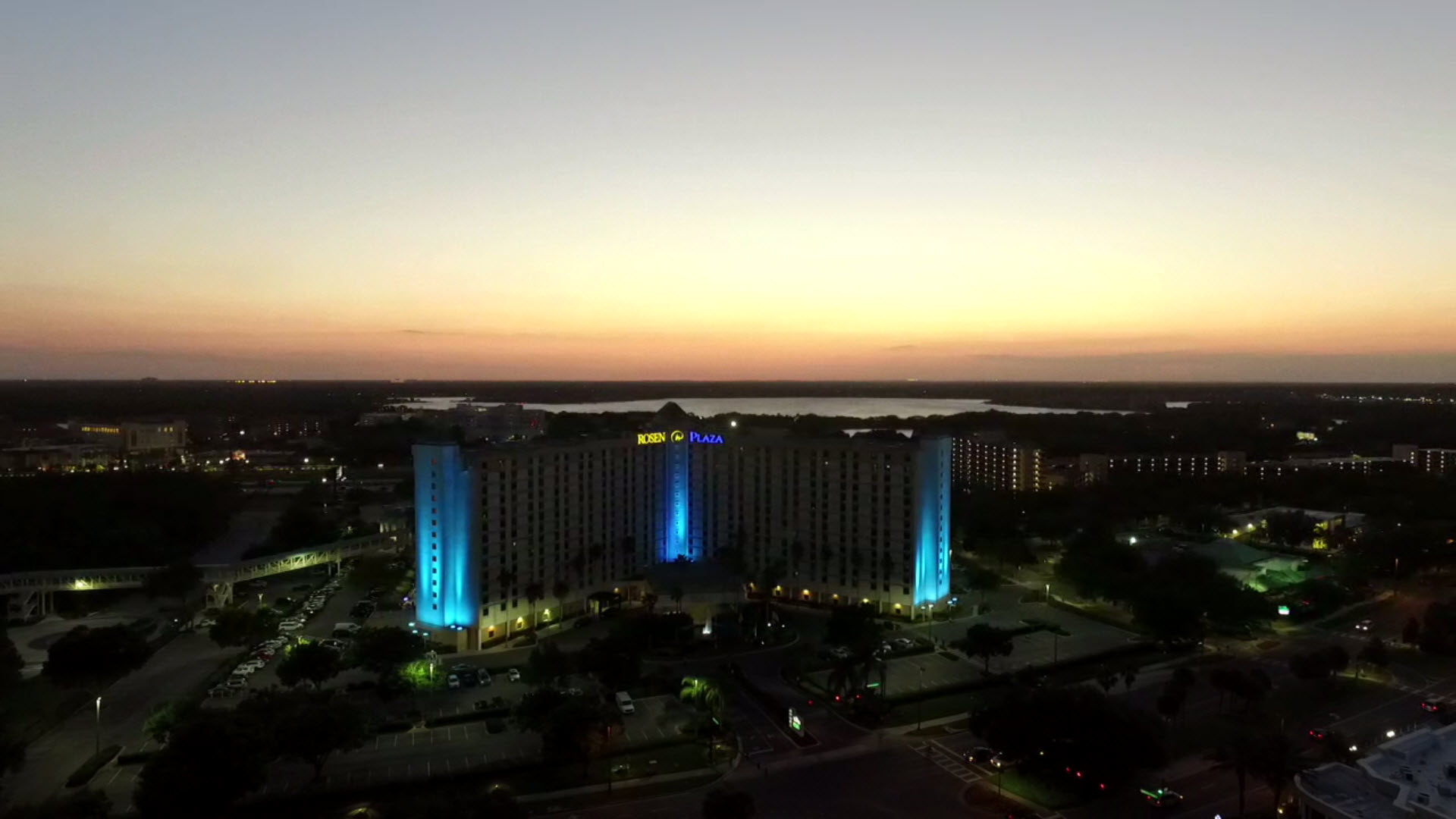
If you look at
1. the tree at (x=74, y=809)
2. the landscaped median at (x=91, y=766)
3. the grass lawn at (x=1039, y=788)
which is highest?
the tree at (x=74, y=809)

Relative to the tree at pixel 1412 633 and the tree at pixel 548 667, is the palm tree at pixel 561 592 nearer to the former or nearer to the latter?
the tree at pixel 548 667

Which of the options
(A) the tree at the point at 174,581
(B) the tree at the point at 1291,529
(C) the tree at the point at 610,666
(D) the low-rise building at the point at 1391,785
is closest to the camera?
(D) the low-rise building at the point at 1391,785

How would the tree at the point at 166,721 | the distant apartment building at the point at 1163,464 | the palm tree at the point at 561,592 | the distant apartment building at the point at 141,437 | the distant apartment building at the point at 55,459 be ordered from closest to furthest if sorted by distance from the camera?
the tree at the point at 166,721 → the palm tree at the point at 561,592 → the distant apartment building at the point at 55,459 → the distant apartment building at the point at 1163,464 → the distant apartment building at the point at 141,437

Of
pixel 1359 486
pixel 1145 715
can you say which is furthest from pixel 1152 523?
pixel 1145 715

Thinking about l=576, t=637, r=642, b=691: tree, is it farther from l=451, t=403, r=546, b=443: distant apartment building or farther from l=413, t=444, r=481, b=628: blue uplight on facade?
l=451, t=403, r=546, b=443: distant apartment building

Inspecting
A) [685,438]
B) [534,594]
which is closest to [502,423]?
[685,438]

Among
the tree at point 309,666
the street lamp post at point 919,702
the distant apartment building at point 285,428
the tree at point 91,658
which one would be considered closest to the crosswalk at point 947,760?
the street lamp post at point 919,702

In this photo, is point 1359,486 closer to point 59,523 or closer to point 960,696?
point 960,696
